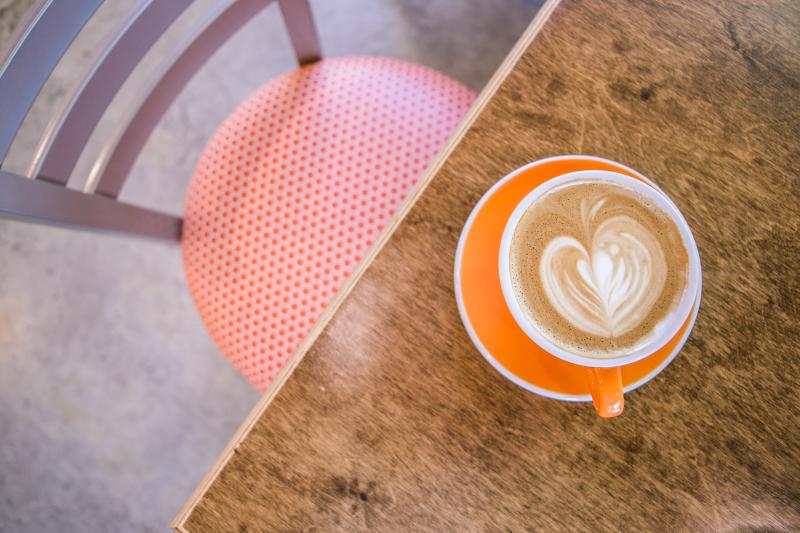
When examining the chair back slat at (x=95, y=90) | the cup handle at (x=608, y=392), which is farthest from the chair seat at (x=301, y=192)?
the cup handle at (x=608, y=392)

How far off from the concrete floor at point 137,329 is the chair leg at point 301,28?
1.79 ft

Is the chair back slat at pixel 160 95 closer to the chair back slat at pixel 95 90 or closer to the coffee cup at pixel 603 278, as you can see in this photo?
the chair back slat at pixel 95 90

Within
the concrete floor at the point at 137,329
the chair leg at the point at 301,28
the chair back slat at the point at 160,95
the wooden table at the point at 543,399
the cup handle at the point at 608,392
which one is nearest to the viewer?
the cup handle at the point at 608,392

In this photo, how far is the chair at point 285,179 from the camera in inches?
33.8

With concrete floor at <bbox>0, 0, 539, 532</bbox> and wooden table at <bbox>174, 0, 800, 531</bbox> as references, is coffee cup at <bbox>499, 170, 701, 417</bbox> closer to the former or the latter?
wooden table at <bbox>174, 0, 800, 531</bbox>

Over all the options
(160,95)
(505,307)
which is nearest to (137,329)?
(160,95)

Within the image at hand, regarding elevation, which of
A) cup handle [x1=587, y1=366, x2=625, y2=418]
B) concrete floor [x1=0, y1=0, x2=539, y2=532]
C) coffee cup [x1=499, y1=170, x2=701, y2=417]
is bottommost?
concrete floor [x1=0, y1=0, x2=539, y2=532]

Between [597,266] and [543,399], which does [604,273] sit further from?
[543,399]

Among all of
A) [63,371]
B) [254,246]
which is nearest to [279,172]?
[254,246]

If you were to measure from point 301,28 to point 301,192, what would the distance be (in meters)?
0.29

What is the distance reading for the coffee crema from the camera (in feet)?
1.65

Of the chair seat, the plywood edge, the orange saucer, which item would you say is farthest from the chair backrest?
the orange saucer

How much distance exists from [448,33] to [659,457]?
48.6 inches

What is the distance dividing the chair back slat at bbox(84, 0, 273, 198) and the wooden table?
0.45 m
